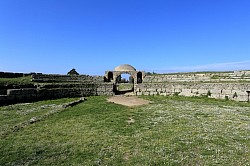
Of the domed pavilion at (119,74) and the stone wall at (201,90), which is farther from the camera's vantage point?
the domed pavilion at (119,74)

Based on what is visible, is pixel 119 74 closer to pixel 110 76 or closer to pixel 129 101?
pixel 110 76

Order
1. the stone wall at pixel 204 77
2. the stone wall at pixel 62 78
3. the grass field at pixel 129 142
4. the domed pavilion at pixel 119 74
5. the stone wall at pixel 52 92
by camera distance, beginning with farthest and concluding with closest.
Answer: the domed pavilion at pixel 119 74
the stone wall at pixel 62 78
the stone wall at pixel 204 77
the stone wall at pixel 52 92
the grass field at pixel 129 142

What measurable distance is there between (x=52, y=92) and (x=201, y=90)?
20638mm

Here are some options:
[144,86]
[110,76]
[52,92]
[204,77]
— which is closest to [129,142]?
[52,92]

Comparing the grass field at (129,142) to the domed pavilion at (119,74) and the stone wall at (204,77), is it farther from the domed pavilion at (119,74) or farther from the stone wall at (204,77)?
the domed pavilion at (119,74)

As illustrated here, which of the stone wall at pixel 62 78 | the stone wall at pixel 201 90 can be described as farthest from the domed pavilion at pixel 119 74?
the stone wall at pixel 201 90

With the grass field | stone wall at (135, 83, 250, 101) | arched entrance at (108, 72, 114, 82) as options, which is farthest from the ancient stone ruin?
the grass field

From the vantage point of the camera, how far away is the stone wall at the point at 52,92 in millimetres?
22847

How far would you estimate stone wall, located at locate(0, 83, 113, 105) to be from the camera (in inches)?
899

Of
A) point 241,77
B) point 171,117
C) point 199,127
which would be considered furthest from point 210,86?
point 199,127

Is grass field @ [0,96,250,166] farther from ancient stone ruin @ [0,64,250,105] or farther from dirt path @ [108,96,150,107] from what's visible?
ancient stone ruin @ [0,64,250,105]

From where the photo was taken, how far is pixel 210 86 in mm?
27859

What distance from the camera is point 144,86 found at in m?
34.8

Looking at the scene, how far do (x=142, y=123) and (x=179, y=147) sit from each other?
4.82 meters
